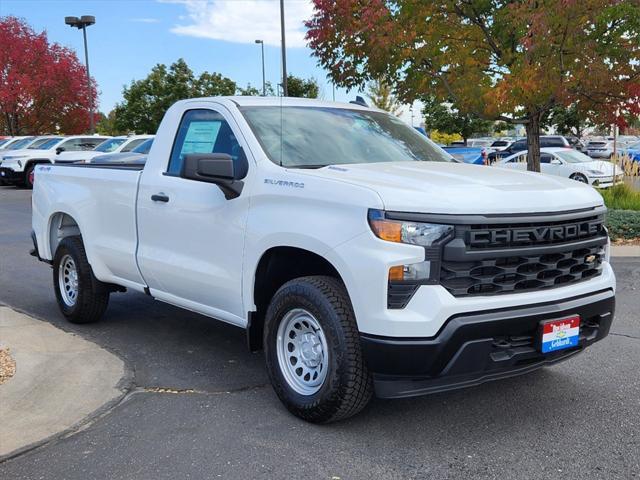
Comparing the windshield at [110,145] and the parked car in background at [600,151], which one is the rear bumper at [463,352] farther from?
the parked car in background at [600,151]

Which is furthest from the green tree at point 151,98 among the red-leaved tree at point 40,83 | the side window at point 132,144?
the side window at point 132,144

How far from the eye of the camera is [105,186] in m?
5.71

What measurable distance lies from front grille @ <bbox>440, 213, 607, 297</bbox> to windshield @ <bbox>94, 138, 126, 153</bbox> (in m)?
18.8

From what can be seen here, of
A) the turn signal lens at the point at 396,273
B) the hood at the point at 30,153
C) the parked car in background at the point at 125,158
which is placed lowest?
the hood at the point at 30,153

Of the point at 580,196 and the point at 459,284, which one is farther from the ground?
the point at 580,196

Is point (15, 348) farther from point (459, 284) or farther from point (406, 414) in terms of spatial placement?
point (459, 284)

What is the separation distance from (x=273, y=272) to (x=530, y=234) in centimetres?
157

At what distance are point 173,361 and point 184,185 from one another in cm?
140

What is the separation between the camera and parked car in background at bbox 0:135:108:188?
23192mm

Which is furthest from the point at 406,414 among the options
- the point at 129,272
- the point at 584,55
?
the point at 584,55

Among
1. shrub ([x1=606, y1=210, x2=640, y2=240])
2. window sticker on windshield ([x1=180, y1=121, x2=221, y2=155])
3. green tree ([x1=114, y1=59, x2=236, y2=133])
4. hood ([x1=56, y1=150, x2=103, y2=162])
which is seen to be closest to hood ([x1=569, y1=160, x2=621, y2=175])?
shrub ([x1=606, y1=210, x2=640, y2=240])

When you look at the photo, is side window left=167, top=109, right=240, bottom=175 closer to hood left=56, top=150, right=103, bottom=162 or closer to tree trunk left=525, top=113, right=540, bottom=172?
tree trunk left=525, top=113, right=540, bottom=172

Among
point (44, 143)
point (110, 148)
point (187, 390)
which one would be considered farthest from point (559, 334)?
point (44, 143)

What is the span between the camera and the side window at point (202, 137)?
4770mm
